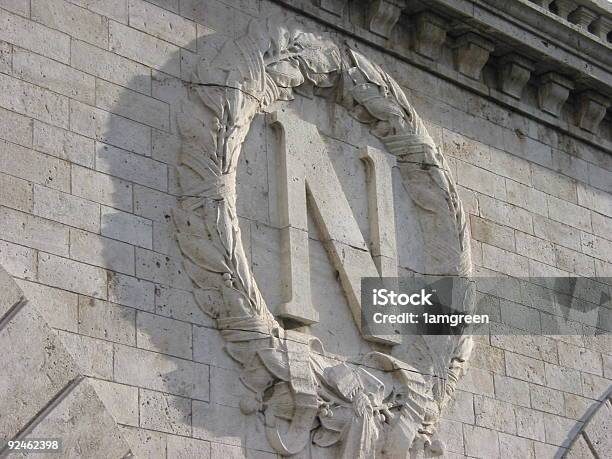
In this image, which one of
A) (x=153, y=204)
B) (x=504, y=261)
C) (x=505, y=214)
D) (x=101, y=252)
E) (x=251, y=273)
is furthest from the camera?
(x=505, y=214)

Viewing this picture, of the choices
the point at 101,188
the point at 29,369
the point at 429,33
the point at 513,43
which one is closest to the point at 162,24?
the point at 101,188

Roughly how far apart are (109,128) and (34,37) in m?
0.74

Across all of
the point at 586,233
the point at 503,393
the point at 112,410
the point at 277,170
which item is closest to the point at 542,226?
the point at 586,233

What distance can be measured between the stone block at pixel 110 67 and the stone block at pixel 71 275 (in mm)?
1351

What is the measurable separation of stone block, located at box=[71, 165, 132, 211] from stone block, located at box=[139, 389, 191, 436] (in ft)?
3.98

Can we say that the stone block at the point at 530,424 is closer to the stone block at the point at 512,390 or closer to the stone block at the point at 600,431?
the stone block at the point at 512,390

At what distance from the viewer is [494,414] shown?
12406 millimetres

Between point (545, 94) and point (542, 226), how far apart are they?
1.19 m

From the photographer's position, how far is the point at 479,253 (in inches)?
509

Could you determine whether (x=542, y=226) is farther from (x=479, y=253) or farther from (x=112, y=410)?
(x=112, y=410)

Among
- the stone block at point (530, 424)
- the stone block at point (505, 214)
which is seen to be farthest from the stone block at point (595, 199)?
the stone block at point (530, 424)

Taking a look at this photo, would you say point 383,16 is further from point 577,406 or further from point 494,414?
point 577,406

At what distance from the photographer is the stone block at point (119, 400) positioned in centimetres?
991

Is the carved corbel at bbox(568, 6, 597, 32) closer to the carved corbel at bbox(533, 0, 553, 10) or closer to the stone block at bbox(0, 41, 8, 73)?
the carved corbel at bbox(533, 0, 553, 10)
